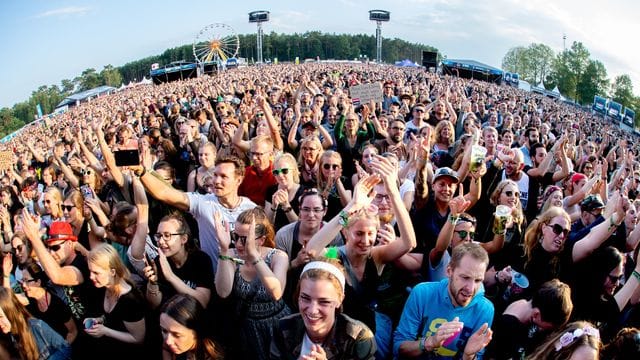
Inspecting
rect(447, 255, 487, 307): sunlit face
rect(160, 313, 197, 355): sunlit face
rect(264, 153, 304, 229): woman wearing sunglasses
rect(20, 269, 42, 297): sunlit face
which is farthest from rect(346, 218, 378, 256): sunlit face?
rect(20, 269, 42, 297): sunlit face

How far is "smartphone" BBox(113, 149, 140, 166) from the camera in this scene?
3.22 m

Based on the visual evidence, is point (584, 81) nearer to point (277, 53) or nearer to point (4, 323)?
point (277, 53)

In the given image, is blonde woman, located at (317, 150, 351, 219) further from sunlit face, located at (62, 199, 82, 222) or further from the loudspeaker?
the loudspeaker

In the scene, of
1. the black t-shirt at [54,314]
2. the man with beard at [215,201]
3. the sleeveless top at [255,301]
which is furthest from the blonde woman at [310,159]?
the black t-shirt at [54,314]

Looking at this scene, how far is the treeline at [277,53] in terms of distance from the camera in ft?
344

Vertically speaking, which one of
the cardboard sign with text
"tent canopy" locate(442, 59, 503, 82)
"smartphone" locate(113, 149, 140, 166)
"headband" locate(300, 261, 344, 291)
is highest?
"tent canopy" locate(442, 59, 503, 82)

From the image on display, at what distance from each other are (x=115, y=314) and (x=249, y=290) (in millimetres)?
941

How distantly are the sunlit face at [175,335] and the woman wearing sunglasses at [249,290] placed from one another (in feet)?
1.22

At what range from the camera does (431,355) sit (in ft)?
8.34

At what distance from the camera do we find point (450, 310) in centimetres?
252

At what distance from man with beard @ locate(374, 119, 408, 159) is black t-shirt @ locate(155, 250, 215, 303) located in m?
3.19

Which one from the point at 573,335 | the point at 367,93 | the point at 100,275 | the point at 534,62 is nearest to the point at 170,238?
the point at 100,275

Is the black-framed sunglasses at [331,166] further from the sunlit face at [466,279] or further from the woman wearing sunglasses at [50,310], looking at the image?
the woman wearing sunglasses at [50,310]

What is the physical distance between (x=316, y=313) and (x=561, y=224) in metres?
2.10
